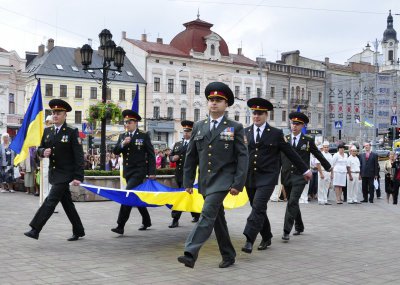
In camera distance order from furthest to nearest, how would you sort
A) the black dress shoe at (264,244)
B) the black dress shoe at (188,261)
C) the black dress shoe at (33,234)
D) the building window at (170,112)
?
1. the building window at (170,112)
2. the black dress shoe at (264,244)
3. the black dress shoe at (33,234)
4. the black dress shoe at (188,261)

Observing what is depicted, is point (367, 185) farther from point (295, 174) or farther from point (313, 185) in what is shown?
point (295, 174)

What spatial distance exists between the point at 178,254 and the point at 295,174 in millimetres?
2921

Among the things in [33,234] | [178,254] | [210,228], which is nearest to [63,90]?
[33,234]

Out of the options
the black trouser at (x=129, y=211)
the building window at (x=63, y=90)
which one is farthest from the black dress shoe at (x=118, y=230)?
the building window at (x=63, y=90)

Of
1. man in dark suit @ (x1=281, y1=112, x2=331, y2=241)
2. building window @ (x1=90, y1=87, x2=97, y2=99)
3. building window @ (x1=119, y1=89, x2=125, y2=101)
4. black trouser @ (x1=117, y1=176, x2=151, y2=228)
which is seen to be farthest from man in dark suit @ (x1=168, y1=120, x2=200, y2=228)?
building window @ (x1=119, y1=89, x2=125, y2=101)

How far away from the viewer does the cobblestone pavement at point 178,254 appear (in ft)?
21.4

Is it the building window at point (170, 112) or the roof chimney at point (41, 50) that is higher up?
the roof chimney at point (41, 50)

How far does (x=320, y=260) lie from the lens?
775cm

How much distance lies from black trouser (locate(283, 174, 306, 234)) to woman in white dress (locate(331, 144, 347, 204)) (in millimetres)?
8107

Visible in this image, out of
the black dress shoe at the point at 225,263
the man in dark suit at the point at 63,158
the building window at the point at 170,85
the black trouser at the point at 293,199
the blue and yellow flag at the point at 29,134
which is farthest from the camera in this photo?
the building window at the point at 170,85

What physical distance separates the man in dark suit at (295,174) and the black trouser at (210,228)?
242cm

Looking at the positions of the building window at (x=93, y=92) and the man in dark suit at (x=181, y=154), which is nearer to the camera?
the man in dark suit at (x=181, y=154)

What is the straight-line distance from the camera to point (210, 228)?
670 centimetres

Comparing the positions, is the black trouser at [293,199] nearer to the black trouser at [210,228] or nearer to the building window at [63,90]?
the black trouser at [210,228]
